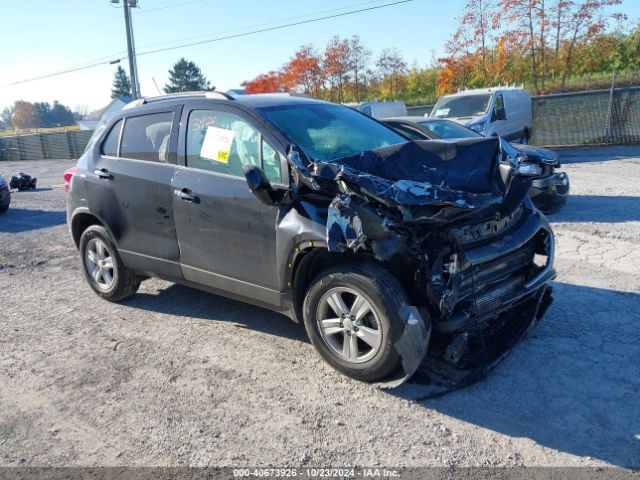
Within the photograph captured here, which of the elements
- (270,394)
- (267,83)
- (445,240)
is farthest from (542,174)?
(267,83)

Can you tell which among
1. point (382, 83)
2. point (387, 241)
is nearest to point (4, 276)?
point (387, 241)

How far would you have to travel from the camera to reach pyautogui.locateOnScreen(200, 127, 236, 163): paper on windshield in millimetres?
4199

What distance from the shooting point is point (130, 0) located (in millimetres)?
27984

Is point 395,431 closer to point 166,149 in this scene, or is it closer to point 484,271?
point 484,271

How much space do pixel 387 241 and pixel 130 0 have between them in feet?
96.9

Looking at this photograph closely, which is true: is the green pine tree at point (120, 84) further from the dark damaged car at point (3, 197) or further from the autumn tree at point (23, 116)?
the dark damaged car at point (3, 197)

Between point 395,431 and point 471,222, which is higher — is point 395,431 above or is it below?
below

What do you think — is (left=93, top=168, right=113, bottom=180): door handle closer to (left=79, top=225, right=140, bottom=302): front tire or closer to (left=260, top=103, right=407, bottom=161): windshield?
(left=79, top=225, right=140, bottom=302): front tire

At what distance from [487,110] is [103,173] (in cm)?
1091

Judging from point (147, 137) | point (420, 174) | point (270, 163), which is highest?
point (147, 137)

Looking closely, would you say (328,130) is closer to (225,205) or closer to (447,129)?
(225,205)

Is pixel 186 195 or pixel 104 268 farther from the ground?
pixel 186 195

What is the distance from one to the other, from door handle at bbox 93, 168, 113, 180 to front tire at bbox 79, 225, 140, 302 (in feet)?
1.67

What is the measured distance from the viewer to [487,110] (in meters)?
13.6
